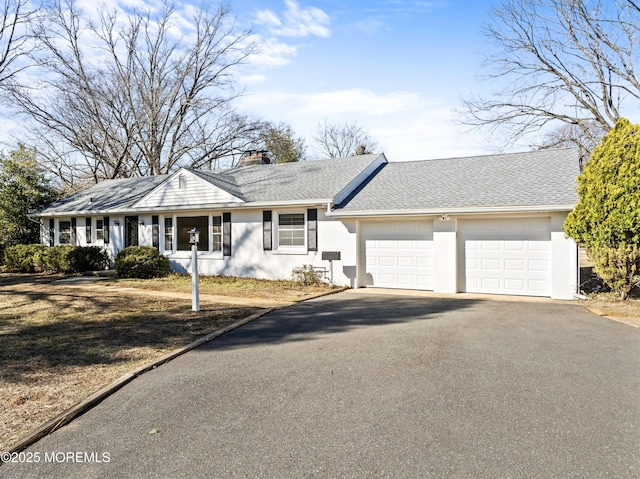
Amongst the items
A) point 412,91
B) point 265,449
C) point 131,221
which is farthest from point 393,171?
point 265,449

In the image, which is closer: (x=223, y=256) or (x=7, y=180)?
(x=223, y=256)

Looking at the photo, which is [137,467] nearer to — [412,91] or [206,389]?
[206,389]

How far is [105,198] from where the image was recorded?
1941 cm

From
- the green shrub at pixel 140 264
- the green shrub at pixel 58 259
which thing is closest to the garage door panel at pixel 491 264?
the green shrub at pixel 140 264

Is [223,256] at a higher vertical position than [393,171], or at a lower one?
lower

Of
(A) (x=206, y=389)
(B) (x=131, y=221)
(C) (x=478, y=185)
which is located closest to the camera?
(A) (x=206, y=389)

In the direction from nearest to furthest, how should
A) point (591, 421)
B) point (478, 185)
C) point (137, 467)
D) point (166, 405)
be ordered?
1. point (137, 467)
2. point (591, 421)
3. point (166, 405)
4. point (478, 185)

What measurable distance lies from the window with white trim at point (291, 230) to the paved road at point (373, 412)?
23.3 feet

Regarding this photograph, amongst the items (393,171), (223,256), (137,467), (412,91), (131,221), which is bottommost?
(137,467)

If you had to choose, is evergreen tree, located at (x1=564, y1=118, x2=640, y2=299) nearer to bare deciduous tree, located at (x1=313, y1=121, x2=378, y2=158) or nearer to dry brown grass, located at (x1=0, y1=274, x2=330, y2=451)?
dry brown grass, located at (x1=0, y1=274, x2=330, y2=451)

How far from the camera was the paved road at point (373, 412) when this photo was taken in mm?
2975

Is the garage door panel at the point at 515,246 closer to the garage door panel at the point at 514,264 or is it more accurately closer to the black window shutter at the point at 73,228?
the garage door panel at the point at 514,264

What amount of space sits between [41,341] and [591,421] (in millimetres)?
7237

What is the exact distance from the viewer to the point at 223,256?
14758 mm
